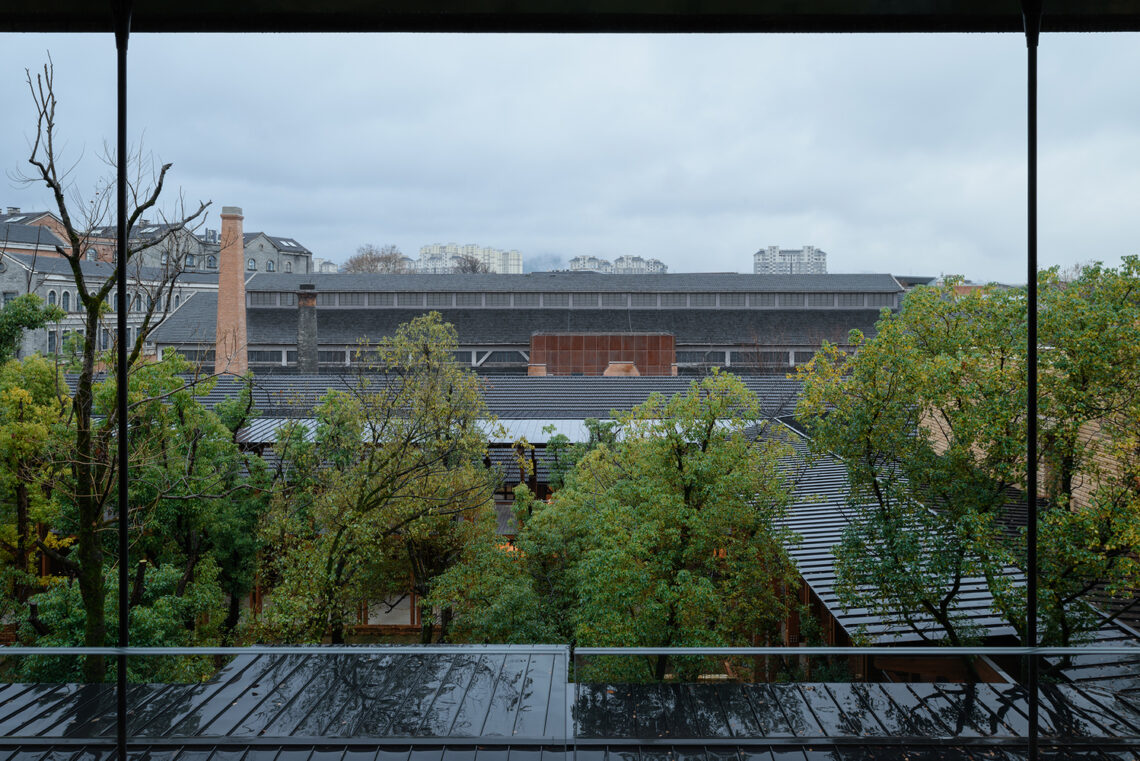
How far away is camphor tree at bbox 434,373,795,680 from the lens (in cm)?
637

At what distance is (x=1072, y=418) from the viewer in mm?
5926

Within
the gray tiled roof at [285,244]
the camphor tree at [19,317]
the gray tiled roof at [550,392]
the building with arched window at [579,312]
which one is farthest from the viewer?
the gray tiled roof at [285,244]

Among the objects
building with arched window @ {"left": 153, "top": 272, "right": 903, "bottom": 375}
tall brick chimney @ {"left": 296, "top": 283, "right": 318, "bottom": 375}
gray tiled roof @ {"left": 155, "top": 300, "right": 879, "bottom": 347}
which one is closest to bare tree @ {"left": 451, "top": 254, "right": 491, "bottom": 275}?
building with arched window @ {"left": 153, "top": 272, "right": 903, "bottom": 375}

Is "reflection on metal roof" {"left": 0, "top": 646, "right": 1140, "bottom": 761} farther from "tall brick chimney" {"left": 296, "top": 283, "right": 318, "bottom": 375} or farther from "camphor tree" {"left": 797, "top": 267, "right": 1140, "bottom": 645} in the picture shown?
"tall brick chimney" {"left": 296, "top": 283, "right": 318, "bottom": 375}

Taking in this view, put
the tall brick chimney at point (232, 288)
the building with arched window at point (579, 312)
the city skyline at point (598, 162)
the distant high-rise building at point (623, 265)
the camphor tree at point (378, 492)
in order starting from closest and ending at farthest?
the camphor tree at point (378, 492), the tall brick chimney at point (232, 288), the building with arched window at point (579, 312), the city skyline at point (598, 162), the distant high-rise building at point (623, 265)

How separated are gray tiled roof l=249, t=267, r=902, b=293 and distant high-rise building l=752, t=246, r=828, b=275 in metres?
6.10

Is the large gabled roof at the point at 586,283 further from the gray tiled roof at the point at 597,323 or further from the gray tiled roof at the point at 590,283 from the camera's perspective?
the gray tiled roof at the point at 597,323

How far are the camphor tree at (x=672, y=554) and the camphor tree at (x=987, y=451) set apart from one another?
0.62 metres

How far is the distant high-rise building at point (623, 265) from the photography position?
31902 millimetres

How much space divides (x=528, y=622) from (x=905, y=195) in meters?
36.7

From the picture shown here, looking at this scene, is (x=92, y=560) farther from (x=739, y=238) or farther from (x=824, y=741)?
(x=739, y=238)

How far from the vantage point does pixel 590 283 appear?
Answer: 26703 millimetres

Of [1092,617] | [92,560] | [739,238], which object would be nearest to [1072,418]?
[1092,617]
